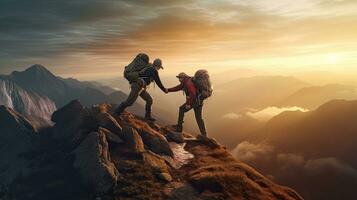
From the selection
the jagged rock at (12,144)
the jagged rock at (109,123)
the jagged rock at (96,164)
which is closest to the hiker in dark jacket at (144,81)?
the jagged rock at (109,123)

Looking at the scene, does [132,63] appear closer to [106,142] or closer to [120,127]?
[120,127]

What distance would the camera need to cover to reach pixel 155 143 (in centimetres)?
2577

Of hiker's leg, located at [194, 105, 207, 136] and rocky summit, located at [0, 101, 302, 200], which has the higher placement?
hiker's leg, located at [194, 105, 207, 136]

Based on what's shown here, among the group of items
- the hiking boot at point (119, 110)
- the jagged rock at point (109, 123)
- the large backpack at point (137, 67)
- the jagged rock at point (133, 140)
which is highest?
the large backpack at point (137, 67)

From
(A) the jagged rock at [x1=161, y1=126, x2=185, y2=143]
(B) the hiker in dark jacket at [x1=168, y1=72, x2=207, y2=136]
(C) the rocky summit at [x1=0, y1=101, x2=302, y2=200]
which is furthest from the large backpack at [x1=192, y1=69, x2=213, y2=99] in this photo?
(C) the rocky summit at [x1=0, y1=101, x2=302, y2=200]

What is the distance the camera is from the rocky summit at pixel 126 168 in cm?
1967

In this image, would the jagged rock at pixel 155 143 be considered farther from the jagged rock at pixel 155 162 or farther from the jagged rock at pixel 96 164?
the jagged rock at pixel 96 164

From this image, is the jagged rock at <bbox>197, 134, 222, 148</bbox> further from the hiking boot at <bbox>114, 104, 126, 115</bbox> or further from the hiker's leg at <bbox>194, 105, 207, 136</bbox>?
the hiking boot at <bbox>114, 104, 126, 115</bbox>

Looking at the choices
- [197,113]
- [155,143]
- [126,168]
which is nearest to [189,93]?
[197,113]

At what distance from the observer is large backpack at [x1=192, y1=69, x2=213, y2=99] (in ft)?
97.4

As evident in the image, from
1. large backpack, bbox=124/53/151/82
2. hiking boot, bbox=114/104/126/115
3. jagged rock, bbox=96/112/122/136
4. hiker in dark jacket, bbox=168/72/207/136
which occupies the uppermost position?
large backpack, bbox=124/53/151/82

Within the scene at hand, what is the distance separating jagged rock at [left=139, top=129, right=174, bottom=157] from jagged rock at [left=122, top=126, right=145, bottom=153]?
1.08 m

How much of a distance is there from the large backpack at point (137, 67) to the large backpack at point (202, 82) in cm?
467

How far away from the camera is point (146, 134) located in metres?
26.8
